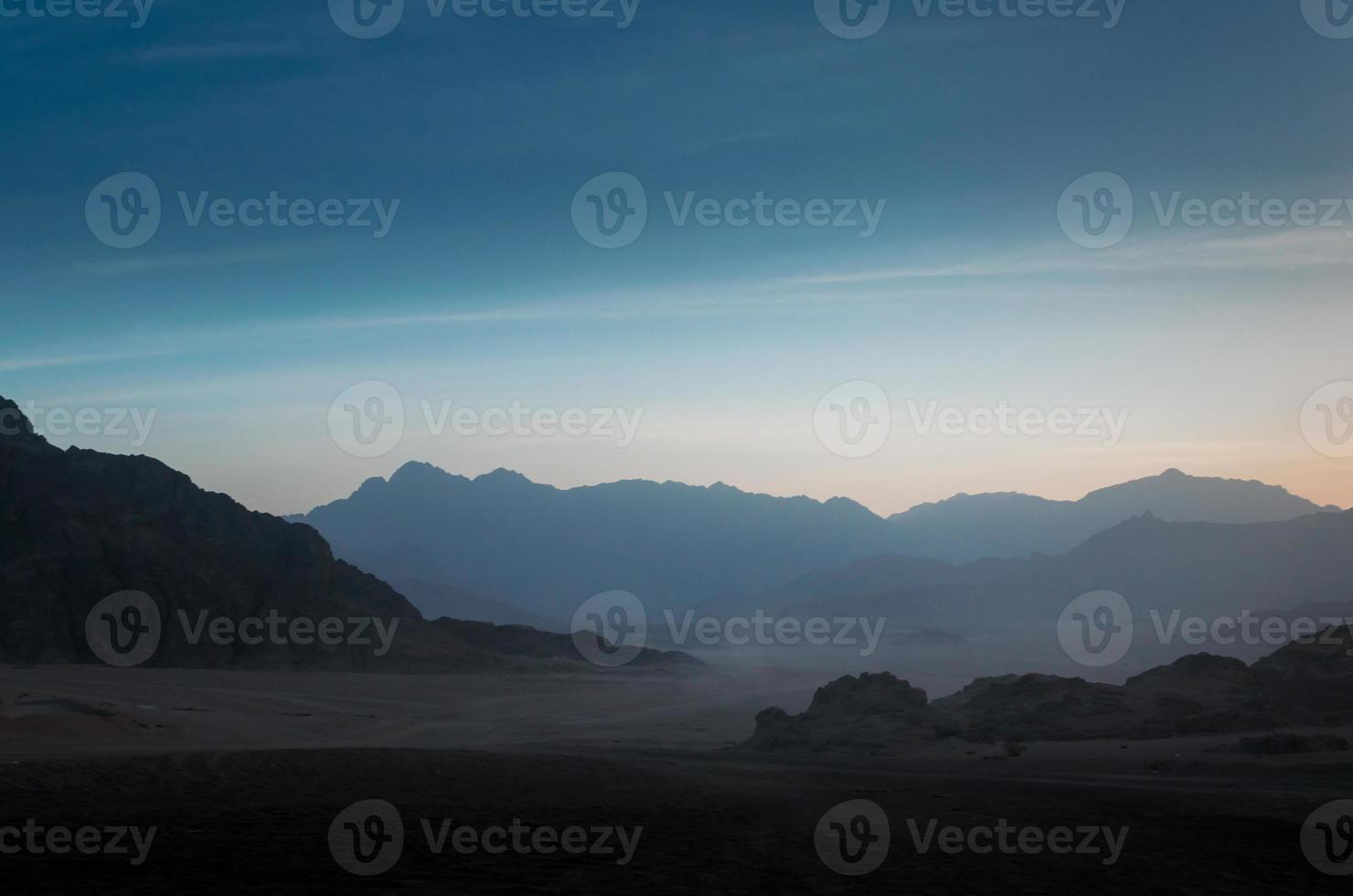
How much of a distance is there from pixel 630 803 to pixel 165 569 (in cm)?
5943

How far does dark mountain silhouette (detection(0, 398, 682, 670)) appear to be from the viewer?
201 feet

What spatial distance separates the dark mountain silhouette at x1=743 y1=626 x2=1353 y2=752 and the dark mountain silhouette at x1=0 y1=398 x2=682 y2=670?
43.7 meters

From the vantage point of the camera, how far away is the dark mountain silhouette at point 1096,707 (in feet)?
83.1

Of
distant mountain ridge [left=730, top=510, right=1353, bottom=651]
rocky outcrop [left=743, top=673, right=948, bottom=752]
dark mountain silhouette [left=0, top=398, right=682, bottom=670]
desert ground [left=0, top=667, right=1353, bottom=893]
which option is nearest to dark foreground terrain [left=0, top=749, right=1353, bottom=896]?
desert ground [left=0, top=667, right=1353, bottom=893]

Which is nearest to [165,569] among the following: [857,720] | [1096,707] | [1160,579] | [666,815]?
[857,720]

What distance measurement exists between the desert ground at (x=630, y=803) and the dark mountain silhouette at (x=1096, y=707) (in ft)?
5.09

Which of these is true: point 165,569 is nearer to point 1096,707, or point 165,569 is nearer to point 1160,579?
point 1096,707

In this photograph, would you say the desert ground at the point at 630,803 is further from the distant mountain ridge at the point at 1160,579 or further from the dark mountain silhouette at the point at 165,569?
the distant mountain ridge at the point at 1160,579

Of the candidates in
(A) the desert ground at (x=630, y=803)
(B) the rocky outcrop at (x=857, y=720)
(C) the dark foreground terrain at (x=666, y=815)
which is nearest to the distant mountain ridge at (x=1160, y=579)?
(B) the rocky outcrop at (x=857, y=720)

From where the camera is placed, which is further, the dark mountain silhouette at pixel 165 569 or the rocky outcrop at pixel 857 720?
the dark mountain silhouette at pixel 165 569

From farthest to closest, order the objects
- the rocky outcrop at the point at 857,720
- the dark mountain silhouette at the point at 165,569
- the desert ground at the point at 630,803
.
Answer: the dark mountain silhouette at the point at 165,569 < the rocky outcrop at the point at 857,720 < the desert ground at the point at 630,803

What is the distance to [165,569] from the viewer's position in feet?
220

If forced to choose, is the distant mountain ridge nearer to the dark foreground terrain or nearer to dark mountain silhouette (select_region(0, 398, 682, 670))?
dark mountain silhouette (select_region(0, 398, 682, 670))

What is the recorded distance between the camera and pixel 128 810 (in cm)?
1434
